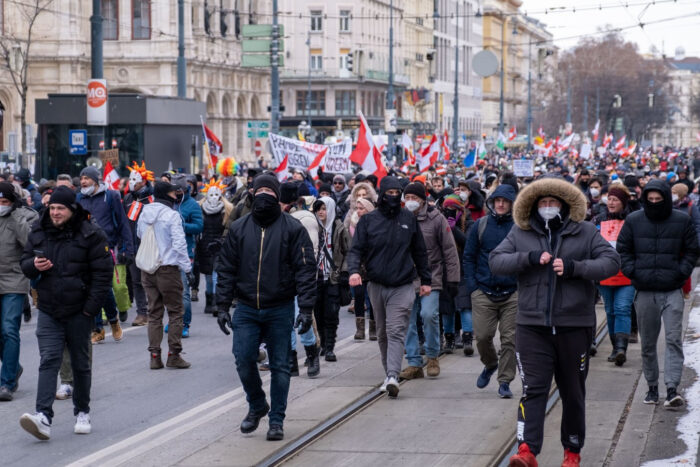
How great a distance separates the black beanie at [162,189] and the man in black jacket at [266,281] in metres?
3.55

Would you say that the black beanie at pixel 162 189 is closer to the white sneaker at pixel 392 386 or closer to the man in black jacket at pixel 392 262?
the man in black jacket at pixel 392 262

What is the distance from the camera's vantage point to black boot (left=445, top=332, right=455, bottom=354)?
12.8 meters

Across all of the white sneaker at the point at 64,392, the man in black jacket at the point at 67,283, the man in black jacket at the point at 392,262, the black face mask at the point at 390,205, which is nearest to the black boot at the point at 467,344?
the man in black jacket at the point at 392,262

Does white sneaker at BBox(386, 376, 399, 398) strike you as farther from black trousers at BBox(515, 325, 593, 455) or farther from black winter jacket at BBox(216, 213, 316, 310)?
black trousers at BBox(515, 325, 593, 455)

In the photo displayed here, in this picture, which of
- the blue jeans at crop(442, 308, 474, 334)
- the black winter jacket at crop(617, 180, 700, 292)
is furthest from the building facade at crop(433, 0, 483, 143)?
the black winter jacket at crop(617, 180, 700, 292)

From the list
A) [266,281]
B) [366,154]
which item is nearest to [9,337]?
[266,281]

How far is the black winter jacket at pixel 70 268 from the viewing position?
876 cm

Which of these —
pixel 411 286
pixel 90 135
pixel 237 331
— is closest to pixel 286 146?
pixel 90 135

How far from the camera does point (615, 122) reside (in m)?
118

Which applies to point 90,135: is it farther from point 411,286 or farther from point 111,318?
point 411,286

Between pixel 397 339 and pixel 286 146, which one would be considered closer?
pixel 397 339

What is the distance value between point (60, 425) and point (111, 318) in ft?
14.3

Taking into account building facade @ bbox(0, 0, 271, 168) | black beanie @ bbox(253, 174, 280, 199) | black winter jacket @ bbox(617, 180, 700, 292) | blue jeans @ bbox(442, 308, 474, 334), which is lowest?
blue jeans @ bbox(442, 308, 474, 334)

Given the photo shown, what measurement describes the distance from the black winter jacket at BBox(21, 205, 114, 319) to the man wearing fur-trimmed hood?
295 centimetres
